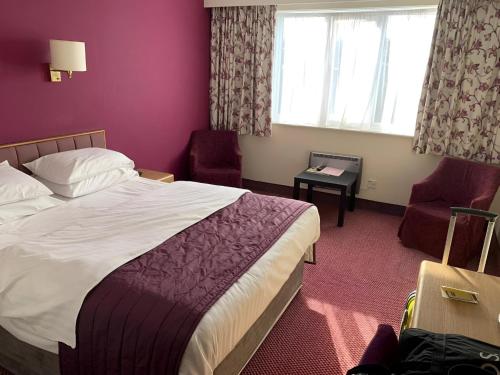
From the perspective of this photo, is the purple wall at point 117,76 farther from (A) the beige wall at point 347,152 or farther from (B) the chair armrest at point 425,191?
(B) the chair armrest at point 425,191

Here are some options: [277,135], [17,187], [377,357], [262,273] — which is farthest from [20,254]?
[277,135]

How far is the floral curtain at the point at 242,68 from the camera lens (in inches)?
172

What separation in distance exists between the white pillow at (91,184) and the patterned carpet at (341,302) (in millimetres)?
1181

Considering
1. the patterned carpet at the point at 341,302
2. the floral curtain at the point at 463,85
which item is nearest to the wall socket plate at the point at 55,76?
the patterned carpet at the point at 341,302

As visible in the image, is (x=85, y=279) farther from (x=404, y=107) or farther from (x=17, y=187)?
(x=404, y=107)

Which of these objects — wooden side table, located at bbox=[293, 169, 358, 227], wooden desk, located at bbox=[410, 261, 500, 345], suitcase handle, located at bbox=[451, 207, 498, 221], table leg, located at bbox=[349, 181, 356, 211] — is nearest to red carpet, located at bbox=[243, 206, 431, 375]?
wooden side table, located at bbox=[293, 169, 358, 227]

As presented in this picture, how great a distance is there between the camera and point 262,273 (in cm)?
187

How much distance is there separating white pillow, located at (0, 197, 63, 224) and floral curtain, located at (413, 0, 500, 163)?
3385 millimetres

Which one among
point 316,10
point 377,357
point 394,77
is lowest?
point 377,357

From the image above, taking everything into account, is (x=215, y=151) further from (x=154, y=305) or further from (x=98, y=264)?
(x=154, y=305)

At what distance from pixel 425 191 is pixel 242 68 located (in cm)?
245

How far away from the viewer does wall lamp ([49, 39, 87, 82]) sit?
2.71m

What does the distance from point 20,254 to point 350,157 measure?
3.39 metres

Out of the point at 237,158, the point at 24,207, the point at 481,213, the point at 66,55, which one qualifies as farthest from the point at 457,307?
the point at 237,158
